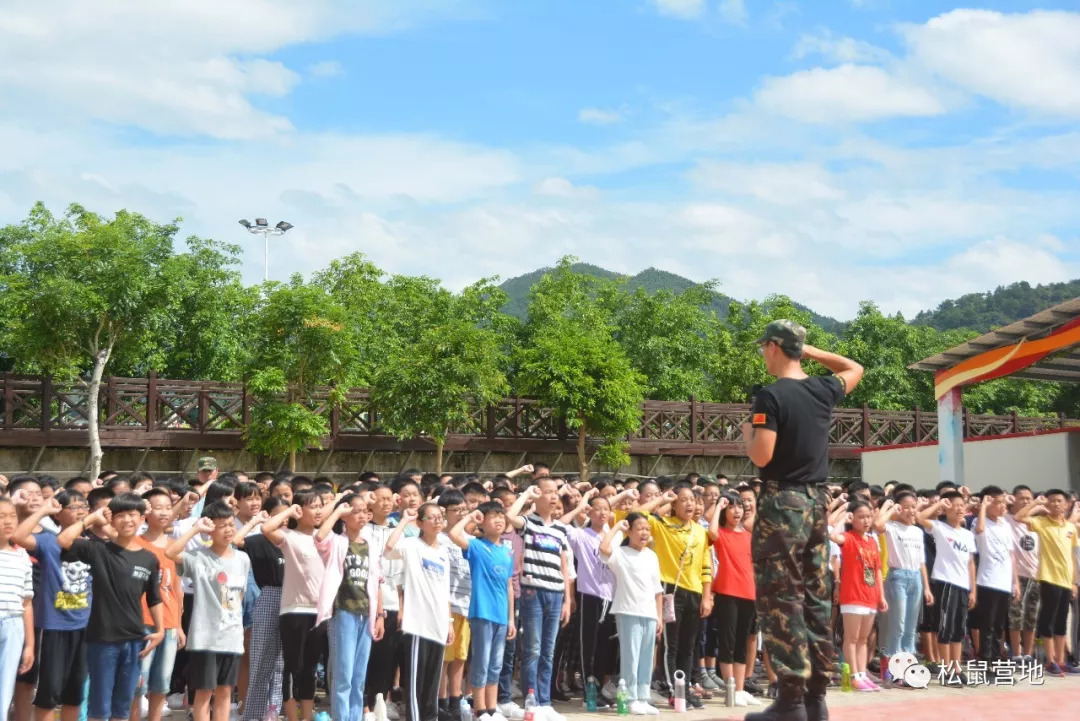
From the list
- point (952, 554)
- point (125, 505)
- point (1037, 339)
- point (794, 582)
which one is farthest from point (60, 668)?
point (1037, 339)

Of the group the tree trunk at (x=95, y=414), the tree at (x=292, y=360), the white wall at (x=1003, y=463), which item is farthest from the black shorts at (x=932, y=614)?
the tree trunk at (x=95, y=414)

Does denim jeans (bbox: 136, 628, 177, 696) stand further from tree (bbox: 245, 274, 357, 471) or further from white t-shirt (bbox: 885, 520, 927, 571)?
tree (bbox: 245, 274, 357, 471)

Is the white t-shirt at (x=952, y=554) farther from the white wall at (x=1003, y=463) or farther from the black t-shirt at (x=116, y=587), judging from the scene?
the white wall at (x=1003, y=463)

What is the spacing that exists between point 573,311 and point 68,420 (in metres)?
Answer: 20.2

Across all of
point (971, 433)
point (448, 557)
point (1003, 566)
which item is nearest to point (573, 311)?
point (971, 433)

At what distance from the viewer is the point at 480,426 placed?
23.4m

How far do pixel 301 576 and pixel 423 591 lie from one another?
2.66ft

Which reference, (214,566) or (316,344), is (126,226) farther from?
(214,566)

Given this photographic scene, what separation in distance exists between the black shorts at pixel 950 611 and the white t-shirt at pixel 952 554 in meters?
0.07

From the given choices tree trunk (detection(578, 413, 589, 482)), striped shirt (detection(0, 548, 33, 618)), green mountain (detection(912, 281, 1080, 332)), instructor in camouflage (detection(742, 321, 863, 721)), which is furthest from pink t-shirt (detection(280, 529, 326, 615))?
green mountain (detection(912, 281, 1080, 332))

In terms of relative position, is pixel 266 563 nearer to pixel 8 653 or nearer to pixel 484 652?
pixel 484 652

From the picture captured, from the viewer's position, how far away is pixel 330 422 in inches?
864

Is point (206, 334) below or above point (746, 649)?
above

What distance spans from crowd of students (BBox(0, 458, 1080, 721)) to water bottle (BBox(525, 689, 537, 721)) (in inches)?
3.6
